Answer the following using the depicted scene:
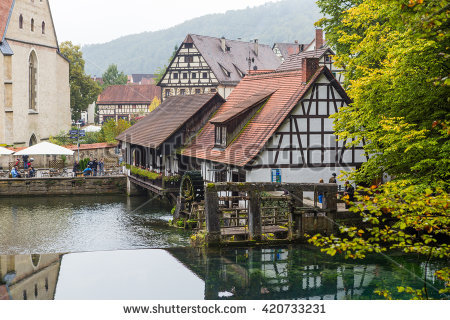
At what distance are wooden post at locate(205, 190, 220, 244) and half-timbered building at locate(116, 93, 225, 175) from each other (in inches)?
602

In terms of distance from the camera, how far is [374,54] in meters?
A: 21.0

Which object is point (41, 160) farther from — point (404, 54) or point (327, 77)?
point (404, 54)

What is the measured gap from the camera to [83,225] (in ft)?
97.7

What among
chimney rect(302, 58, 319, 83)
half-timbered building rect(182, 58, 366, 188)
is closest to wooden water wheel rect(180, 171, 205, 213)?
half-timbered building rect(182, 58, 366, 188)

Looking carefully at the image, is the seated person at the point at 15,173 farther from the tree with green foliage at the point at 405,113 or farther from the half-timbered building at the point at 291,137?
the tree with green foliage at the point at 405,113

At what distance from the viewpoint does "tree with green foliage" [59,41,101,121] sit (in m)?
68.9

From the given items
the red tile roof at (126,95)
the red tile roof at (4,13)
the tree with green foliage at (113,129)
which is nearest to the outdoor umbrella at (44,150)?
the tree with green foliage at (113,129)

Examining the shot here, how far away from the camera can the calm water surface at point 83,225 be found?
81.5 ft

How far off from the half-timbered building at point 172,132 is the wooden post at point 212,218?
15.3 metres

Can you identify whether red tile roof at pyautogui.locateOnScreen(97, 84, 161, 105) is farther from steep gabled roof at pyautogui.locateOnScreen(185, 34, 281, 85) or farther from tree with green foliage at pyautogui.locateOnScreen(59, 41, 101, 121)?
tree with green foliage at pyautogui.locateOnScreen(59, 41, 101, 121)

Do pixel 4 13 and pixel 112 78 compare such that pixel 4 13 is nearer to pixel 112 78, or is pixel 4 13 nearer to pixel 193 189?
pixel 193 189
